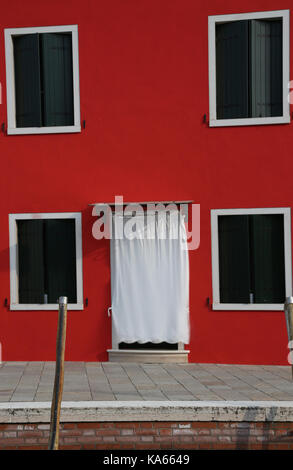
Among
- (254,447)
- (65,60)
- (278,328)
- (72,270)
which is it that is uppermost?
(65,60)

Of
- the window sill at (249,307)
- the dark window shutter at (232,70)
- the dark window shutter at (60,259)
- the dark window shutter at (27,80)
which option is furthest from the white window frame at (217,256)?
the dark window shutter at (27,80)

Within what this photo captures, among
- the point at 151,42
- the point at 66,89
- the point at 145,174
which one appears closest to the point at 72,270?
the point at 145,174

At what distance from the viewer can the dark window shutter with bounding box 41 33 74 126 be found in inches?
514

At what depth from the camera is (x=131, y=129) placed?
12.9 meters

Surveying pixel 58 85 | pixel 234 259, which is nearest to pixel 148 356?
pixel 234 259

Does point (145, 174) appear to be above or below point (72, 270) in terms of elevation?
above

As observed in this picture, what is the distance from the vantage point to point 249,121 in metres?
12.5

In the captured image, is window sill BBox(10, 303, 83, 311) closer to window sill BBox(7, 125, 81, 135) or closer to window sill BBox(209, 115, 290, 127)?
window sill BBox(7, 125, 81, 135)

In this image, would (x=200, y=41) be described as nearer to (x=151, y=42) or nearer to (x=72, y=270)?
(x=151, y=42)

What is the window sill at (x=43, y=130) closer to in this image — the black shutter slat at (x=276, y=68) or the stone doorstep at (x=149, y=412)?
the black shutter slat at (x=276, y=68)

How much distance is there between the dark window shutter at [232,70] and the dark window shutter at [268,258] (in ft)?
6.38

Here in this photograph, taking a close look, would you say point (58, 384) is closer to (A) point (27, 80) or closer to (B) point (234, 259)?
(B) point (234, 259)

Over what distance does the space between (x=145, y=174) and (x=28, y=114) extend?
2.43 metres

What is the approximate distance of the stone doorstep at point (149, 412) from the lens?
8.84 metres
